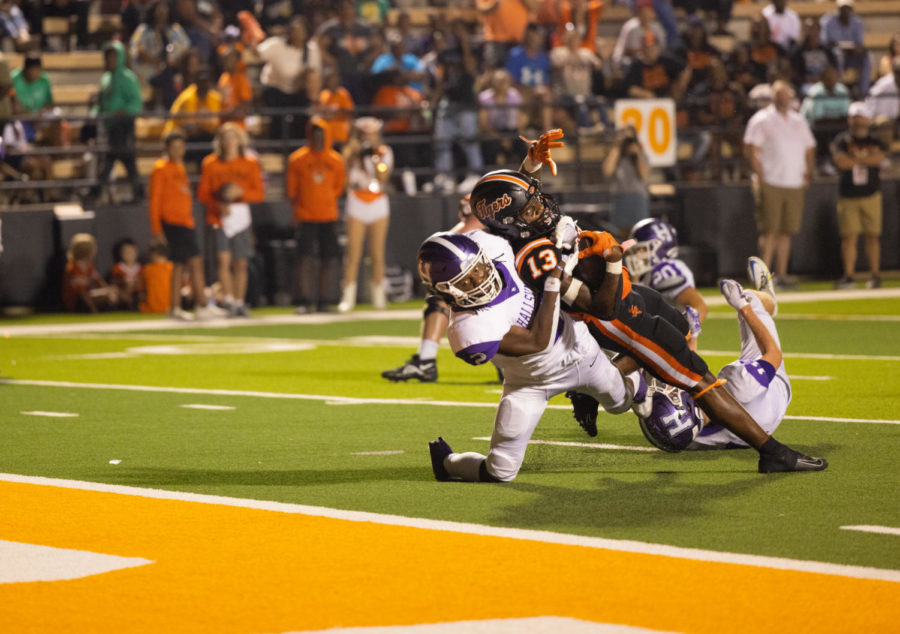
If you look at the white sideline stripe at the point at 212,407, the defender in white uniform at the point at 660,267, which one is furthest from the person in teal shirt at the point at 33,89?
the defender in white uniform at the point at 660,267

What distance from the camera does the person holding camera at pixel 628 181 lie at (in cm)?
1862

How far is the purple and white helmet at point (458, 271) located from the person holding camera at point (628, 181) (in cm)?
1203

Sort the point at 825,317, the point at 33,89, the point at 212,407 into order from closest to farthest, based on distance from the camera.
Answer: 1. the point at 212,407
2. the point at 825,317
3. the point at 33,89

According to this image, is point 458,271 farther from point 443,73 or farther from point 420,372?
point 443,73

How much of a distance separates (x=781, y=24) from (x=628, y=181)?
656cm

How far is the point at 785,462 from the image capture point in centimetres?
701

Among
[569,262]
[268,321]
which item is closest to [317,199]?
[268,321]

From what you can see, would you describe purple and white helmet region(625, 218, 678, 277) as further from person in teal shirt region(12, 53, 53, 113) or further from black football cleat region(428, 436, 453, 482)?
person in teal shirt region(12, 53, 53, 113)

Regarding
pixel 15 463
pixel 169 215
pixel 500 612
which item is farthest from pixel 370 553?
pixel 169 215

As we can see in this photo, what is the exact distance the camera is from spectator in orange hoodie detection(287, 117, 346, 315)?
18.1 m

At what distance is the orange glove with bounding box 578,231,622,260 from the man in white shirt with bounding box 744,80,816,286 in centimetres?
1289

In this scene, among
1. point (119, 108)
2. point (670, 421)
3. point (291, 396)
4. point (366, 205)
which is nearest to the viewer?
point (670, 421)

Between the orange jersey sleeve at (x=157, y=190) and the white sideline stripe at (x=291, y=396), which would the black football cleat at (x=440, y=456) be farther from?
the orange jersey sleeve at (x=157, y=190)

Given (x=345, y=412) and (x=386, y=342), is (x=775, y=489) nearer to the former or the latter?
(x=345, y=412)
